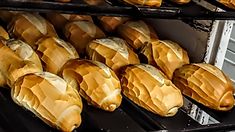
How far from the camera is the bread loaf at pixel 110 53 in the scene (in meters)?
1.38

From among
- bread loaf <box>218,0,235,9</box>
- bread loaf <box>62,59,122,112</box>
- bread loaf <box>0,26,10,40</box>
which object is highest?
bread loaf <box>218,0,235,9</box>

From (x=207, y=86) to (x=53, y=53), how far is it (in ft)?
1.43

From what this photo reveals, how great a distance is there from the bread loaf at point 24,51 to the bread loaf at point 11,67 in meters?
0.02

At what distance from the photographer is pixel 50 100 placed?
3.71 ft

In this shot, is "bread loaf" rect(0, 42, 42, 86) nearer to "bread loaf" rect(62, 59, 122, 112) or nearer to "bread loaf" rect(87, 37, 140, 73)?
"bread loaf" rect(62, 59, 122, 112)

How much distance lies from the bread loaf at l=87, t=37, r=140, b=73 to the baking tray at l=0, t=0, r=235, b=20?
0.62ft

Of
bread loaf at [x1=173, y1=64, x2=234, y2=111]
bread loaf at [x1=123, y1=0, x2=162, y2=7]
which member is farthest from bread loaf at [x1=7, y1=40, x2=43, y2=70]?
bread loaf at [x1=173, y1=64, x2=234, y2=111]

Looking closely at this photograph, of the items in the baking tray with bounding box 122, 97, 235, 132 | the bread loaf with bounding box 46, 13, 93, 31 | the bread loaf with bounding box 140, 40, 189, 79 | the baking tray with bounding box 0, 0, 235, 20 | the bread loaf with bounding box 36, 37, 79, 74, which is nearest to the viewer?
the baking tray with bounding box 0, 0, 235, 20

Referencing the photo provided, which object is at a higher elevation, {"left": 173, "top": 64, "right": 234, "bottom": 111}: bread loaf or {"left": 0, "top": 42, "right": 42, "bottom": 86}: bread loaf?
{"left": 0, "top": 42, "right": 42, "bottom": 86}: bread loaf

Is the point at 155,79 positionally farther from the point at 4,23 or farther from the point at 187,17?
the point at 4,23

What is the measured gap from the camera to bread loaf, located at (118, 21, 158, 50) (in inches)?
60.2

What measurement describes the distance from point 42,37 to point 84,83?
25 centimetres

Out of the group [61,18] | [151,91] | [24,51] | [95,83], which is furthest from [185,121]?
[61,18]

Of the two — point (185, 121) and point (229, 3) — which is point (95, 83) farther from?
point (229, 3)
